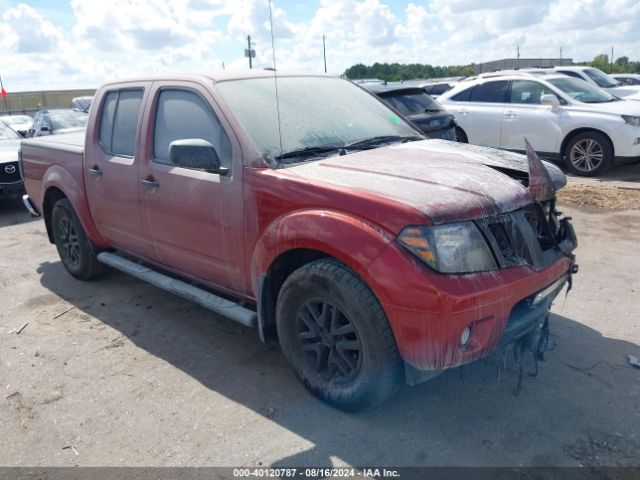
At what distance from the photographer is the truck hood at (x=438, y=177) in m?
2.80

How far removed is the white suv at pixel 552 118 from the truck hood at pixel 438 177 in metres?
6.36

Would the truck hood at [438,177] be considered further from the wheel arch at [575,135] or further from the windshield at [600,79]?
the windshield at [600,79]

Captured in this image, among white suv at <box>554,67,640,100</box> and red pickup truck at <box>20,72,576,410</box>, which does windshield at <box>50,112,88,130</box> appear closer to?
red pickup truck at <box>20,72,576,410</box>

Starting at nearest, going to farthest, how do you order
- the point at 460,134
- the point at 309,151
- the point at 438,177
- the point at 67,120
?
1. the point at 438,177
2. the point at 309,151
3. the point at 460,134
4. the point at 67,120

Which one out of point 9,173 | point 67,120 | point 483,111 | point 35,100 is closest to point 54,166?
point 9,173

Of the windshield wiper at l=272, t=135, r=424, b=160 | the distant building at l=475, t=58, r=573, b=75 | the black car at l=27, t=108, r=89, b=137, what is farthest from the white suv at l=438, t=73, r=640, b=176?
the distant building at l=475, t=58, r=573, b=75

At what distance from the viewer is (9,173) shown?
912cm

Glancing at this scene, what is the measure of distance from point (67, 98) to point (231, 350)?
51740 mm

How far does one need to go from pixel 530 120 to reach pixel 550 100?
521 millimetres

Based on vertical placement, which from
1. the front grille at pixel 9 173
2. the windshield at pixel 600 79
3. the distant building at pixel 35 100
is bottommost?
the front grille at pixel 9 173

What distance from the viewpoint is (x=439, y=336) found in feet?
8.72

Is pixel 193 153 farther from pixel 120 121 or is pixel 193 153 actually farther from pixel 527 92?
pixel 527 92

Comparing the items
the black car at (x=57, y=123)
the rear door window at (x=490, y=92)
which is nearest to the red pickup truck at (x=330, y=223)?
the rear door window at (x=490, y=92)

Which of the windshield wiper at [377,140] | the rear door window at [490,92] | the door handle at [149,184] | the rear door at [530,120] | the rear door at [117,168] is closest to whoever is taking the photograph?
the windshield wiper at [377,140]
